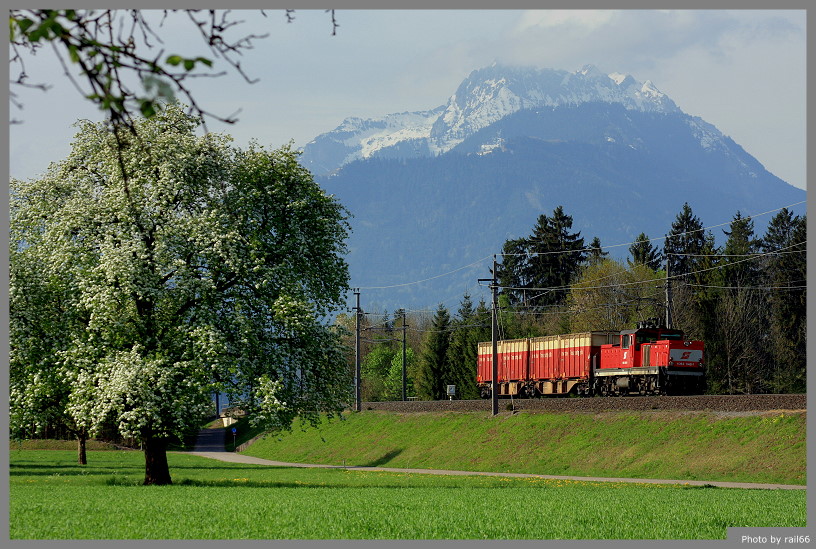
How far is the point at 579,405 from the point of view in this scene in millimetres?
55750

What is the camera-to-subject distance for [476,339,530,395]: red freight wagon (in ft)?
227

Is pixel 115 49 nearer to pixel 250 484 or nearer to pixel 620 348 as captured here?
pixel 250 484

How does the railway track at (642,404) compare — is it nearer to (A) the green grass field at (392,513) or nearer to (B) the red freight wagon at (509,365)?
(B) the red freight wagon at (509,365)

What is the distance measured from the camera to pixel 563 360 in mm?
63594

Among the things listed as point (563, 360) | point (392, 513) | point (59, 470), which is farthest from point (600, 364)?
point (392, 513)

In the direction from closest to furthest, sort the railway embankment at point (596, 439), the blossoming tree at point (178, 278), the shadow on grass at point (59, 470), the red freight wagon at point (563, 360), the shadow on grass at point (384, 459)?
1. the blossoming tree at point (178, 278)
2. the railway embankment at point (596, 439)
3. the shadow on grass at point (59, 470)
4. the red freight wagon at point (563, 360)
5. the shadow on grass at point (384, 459)

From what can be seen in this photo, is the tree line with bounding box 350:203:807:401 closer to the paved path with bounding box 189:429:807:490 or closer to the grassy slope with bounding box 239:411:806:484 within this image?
the grassy slope with bounding box 239:411:806:484

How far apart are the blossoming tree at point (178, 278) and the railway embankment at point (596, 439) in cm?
337

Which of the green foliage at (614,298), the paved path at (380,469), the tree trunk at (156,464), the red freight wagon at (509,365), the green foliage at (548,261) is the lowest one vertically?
the paved path at (380,469)

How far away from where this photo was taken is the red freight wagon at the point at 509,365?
6919 centimetres

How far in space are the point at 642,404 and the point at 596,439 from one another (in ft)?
11.3

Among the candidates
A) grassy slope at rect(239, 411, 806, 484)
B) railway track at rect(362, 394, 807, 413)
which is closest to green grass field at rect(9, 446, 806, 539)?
grassy slope at rect(239, 411, 806, 484)

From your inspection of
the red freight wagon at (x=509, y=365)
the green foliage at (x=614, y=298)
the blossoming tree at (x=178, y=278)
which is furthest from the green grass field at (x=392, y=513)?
the green foliage at (x=614, y=298)

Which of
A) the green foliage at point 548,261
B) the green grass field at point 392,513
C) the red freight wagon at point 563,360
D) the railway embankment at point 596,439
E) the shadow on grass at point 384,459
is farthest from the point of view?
the green foliage at point 548,261
